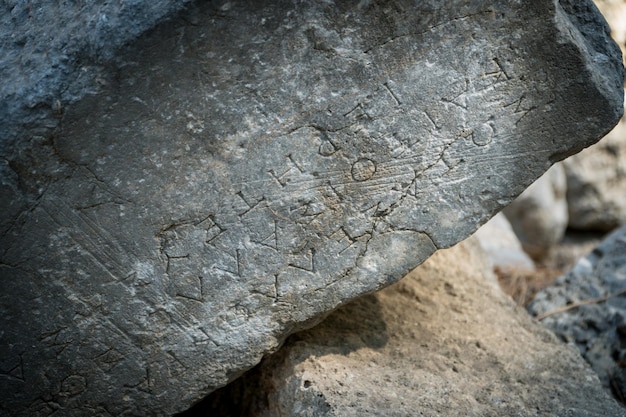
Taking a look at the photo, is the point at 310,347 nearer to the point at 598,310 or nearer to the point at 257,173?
the point at 257,173

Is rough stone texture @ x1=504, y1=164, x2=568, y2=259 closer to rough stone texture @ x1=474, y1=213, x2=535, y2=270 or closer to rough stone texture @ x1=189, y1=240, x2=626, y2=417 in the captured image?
rough stone texture @ x1=474, y1=213, x2=535, y2=270

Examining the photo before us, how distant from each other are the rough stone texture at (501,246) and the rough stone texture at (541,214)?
0.84 m

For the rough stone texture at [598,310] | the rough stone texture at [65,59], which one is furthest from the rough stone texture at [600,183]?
the rough stone texture at [65,59]

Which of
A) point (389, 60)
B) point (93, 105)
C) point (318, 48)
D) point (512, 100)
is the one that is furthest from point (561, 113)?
point (93, 105)

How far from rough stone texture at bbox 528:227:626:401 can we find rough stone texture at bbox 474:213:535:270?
764 mm

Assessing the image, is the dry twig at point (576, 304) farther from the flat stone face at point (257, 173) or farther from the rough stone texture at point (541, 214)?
the rough stone texture at point (541, 214)

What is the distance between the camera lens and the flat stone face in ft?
5.09

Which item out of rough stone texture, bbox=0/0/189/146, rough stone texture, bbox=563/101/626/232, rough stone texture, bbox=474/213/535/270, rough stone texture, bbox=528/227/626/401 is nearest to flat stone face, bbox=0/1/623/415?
rough stone texture, bbox=0/0/189/146

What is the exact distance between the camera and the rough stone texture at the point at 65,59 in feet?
4.86

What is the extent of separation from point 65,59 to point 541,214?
3593mm

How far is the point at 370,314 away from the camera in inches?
82.2

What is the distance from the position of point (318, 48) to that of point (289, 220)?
1.26 feet

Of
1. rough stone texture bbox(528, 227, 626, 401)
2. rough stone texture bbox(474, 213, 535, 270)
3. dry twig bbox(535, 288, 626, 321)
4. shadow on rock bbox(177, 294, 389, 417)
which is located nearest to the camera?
shadow on rock bbox(177, 294, 389, 417)

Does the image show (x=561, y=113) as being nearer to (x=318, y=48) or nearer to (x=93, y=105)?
(x=318, y=48)
